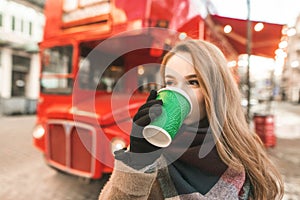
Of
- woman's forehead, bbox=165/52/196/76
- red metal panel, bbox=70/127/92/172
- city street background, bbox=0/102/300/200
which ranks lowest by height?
city street background, bbox=0/102/300/200

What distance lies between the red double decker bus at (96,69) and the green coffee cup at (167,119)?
76.3 inches

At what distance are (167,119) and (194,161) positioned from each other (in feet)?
0.93

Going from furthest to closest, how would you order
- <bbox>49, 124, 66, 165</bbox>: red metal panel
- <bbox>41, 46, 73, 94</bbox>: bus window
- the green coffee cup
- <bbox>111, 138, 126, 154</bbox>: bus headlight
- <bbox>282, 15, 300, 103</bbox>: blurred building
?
<bbox>282, 15, 300, 103</bbox>: blurred building → <bbox>41, 46, 73, 94</bbox>: bus window → <bbox>49, 124, 66, 165</bbox>: red metal panel → <bbox>111, 138, 126, 154</bbox>: bus headlight → the green coffee cup

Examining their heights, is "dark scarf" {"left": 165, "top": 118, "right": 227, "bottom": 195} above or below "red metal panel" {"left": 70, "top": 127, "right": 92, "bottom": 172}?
above

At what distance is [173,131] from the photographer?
0.78 meters

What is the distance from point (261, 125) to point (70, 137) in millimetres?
5065

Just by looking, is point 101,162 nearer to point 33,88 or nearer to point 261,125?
point 261,125

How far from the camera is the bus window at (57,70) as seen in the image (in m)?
4.10

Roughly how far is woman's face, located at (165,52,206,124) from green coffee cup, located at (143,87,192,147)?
0.42 ft

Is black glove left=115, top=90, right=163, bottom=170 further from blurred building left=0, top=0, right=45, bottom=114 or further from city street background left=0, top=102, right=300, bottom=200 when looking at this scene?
blurred building left=0, top=0, right=45, bottom=114

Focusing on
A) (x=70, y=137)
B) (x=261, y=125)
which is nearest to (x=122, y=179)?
(x=70, y=137)

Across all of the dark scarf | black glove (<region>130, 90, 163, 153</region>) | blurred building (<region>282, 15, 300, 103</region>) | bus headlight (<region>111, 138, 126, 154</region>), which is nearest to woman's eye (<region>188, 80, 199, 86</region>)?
the dark scarf

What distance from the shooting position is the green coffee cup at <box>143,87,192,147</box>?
74 centimetres

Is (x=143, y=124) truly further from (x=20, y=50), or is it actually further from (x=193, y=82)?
(x=20, y=50)
